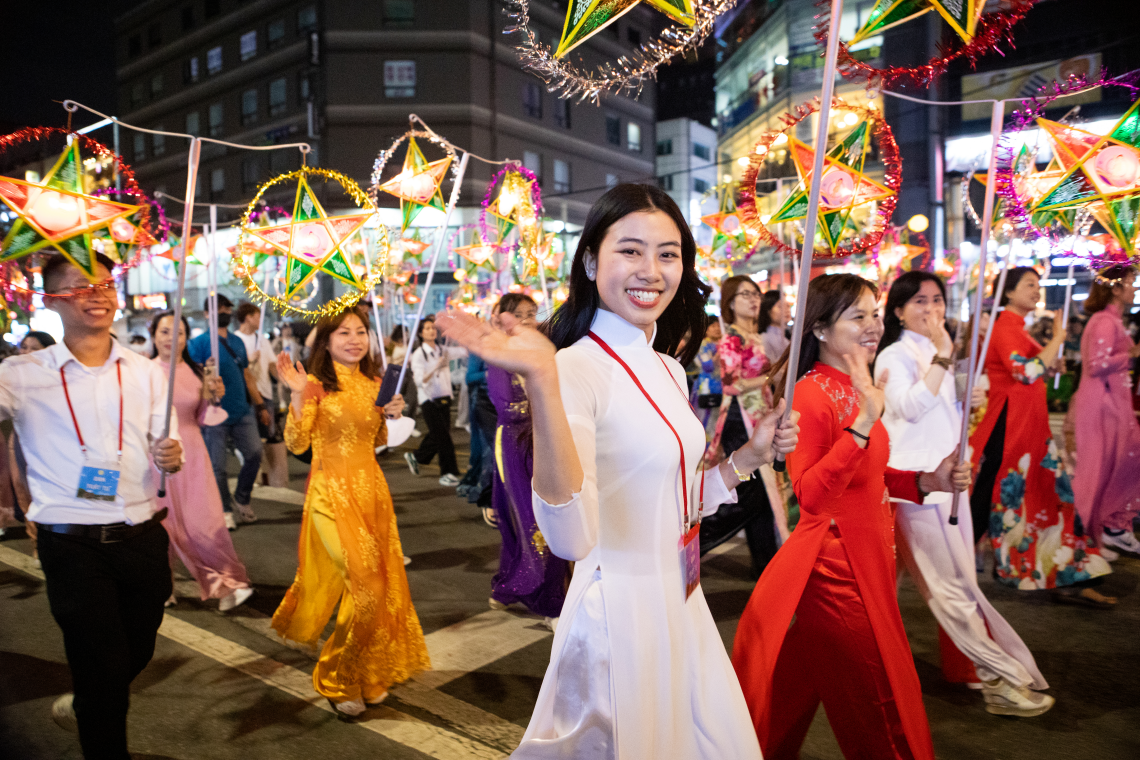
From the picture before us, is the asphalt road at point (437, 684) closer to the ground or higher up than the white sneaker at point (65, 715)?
closer to the ground

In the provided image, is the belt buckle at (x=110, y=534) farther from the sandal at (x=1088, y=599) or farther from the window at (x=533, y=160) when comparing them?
the window at (x=533, y=160)

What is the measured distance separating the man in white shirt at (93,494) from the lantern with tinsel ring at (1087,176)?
3.30m

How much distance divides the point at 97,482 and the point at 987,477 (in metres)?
4.92

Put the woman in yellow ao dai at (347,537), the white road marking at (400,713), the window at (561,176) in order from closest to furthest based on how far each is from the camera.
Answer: the white road marking at (400,713) → the woman in yellow ao dai at (347,537) → the window at (561,176)

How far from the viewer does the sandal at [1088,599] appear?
468 centimetres

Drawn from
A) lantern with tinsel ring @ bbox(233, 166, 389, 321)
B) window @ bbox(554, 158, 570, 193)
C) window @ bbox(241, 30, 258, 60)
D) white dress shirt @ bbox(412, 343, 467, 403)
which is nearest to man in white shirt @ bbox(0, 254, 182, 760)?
lantern with tinsel ring @ bbox(233, 166, 389, 321)

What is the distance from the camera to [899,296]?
3.93 meters

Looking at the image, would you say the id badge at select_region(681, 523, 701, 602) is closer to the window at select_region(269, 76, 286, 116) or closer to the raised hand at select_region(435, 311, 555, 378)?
the raised hand at select_region(435, 311, 555, 378)

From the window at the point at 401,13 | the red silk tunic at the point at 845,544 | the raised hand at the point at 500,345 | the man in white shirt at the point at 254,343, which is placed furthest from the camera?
the window at the point at 401,13

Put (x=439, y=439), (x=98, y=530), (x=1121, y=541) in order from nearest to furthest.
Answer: (x=98, y=530)
(x=1121, y=541)
(x=439, y=439)

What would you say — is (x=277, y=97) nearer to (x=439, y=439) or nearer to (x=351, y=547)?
(x=439, y=439)

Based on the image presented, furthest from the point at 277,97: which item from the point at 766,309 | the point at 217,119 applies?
the point at 766,309

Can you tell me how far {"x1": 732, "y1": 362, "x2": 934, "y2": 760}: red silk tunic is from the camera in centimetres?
234

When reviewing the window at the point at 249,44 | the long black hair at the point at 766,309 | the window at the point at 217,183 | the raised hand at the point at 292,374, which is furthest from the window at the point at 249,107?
the raised hand at the point at 292,374
